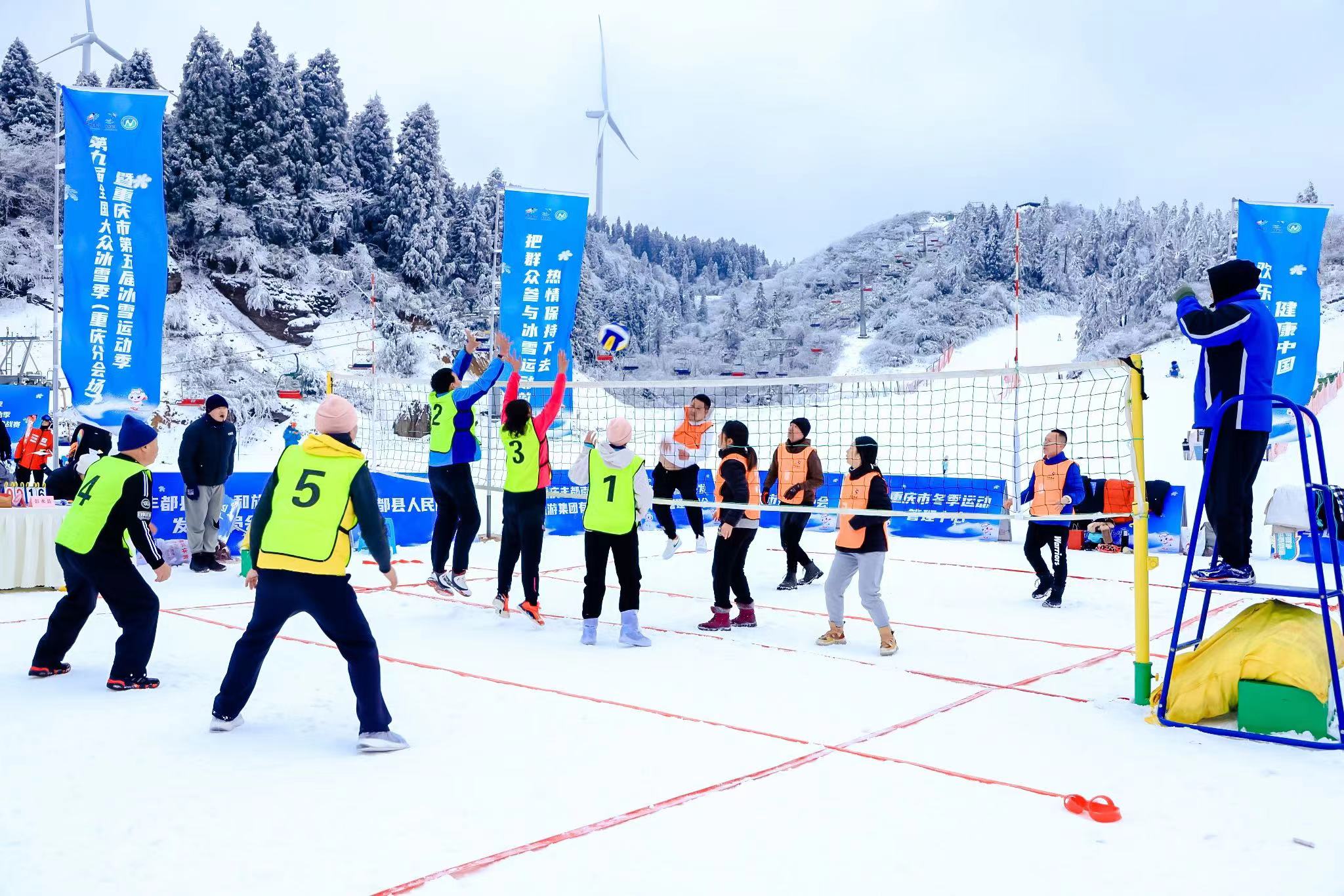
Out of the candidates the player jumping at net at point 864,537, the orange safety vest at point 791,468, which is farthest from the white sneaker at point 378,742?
the orange safety vest at point 791,468

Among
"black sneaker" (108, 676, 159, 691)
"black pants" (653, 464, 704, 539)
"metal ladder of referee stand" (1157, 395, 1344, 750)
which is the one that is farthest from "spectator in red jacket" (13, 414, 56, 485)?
"metal ladder of referee stand" (1157, 395, 1344, 750)

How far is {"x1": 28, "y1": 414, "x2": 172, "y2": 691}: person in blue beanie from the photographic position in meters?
5.11

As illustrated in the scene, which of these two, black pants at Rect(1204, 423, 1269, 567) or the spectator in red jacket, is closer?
black pants at Rect(1204, 423, 1269, 567)

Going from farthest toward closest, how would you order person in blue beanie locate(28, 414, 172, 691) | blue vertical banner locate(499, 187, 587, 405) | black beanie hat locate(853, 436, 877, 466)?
blue vertical banner locate(499, 187, 587, 405) < black beanie hat locate(853, 436, 877, 466) < person in blue beanie locate(28, 414, 172, 691)

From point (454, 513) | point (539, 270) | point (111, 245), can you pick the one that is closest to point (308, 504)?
point (454, 513)

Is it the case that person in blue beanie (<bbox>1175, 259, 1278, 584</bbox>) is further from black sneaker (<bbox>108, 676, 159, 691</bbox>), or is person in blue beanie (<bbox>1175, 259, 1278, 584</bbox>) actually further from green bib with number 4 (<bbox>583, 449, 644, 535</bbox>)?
black sneaker (<bbox>108, 676, 159, 691</bbox>)

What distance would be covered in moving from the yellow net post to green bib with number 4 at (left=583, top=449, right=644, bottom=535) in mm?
2932

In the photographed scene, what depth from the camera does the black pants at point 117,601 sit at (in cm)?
512

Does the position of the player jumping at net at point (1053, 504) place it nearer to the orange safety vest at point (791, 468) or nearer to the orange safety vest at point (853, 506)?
the orange safety vest at point (791, 468)

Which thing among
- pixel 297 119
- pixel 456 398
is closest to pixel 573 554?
pixel 456 398

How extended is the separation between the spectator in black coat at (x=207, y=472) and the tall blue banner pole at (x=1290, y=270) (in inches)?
495

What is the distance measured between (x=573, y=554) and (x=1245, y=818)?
8783 mm

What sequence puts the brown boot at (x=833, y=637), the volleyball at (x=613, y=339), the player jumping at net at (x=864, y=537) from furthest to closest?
the volleyball at (x=613, y=339)
the brown boot at (x=833, y=637)
the player jumping at net at (x=864, y=537)

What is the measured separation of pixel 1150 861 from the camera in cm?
309
